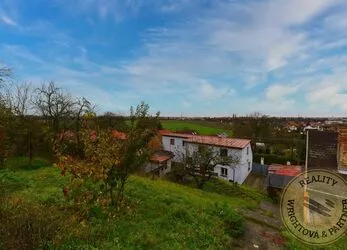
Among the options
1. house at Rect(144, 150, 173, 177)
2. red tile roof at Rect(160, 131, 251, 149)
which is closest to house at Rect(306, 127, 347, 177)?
red tile roof at Rect(160, 131, 251, 149)

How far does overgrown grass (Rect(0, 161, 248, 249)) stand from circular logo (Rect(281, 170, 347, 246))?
373cm

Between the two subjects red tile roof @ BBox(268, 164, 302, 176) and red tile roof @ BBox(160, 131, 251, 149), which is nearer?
red tile roof @ BBox(268, 164, 302, 176)

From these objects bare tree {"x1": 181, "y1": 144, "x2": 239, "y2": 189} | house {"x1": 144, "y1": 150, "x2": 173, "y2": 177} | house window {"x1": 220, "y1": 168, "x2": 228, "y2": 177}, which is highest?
bare tree {"x1": 181, "y1": 144, "x2": 239, "y2": 189}

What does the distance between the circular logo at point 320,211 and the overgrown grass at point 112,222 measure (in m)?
3.73

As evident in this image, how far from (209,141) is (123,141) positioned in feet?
90.6

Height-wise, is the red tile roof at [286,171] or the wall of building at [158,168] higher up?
the red tile roof at [286,171]

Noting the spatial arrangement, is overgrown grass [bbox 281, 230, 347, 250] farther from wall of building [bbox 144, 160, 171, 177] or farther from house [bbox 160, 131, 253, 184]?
wall of building [bbox 144, 160, 171, 177]

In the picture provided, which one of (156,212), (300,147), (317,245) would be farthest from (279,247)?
(300,147)

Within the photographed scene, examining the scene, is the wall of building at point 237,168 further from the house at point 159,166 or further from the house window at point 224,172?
the house at point 159,166

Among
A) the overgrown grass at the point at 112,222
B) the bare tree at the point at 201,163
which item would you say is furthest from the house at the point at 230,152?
the overgrown grass at the point at 112,222

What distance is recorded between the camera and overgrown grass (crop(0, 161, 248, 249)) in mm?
6457

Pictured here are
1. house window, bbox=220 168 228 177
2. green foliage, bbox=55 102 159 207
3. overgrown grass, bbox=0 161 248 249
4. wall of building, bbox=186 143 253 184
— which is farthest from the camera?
house window, bbox=220 168 228 177

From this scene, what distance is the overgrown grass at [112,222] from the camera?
6.46 metres

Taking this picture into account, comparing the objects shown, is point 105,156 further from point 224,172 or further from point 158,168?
point 224,172
